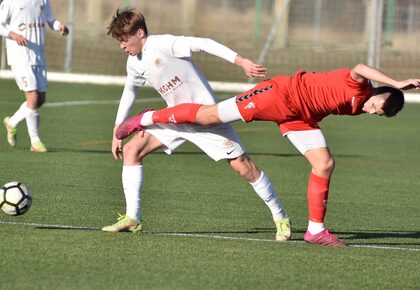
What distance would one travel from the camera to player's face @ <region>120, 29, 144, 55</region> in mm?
9961

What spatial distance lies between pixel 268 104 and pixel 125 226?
1.53 m

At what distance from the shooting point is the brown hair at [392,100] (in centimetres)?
938

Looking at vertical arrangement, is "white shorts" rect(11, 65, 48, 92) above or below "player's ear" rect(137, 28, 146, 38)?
below

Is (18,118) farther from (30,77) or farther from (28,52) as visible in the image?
(28,52)

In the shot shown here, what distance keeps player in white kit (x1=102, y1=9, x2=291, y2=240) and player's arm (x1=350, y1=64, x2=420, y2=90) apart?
1.31m

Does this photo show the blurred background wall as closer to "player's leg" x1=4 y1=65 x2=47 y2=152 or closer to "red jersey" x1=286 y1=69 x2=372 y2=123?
"player's leg" x1=4 y1=65 x2=47 y2=152

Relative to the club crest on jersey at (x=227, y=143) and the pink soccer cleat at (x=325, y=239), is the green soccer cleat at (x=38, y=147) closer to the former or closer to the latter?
the club crest on jersey at (x=227, y=143)

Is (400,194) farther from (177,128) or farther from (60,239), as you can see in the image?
(60,239)

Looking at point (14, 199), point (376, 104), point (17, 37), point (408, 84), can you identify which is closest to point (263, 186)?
point (376, 104)

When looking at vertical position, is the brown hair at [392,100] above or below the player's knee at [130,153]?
above

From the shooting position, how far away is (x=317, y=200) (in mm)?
9922

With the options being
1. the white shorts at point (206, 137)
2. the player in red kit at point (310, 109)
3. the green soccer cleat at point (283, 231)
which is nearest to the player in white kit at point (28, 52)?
the white shorts at point (206, 137)

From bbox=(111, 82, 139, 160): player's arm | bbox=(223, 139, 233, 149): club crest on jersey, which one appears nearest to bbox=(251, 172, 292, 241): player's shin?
bbox=(223, 139, 233, 149): club crest on jersey

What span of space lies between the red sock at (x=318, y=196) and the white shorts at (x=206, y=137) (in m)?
0.67
